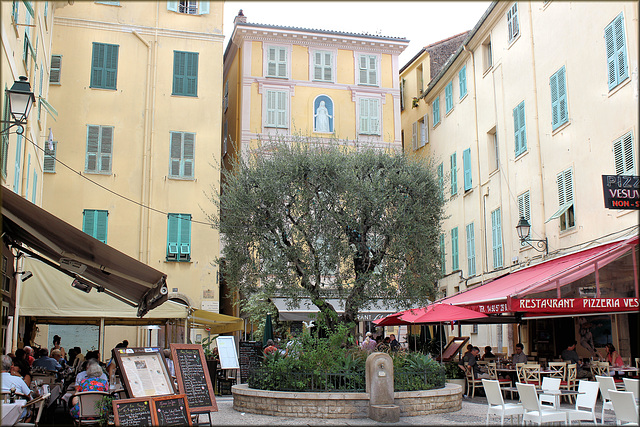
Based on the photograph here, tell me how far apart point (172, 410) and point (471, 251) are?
1519 centimetres

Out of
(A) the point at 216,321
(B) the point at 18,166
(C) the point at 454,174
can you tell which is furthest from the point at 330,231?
(C) the point at 454,174

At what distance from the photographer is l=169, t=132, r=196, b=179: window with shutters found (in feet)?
70.3

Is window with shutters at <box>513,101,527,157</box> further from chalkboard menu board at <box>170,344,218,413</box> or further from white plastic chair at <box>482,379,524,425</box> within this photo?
chalkboard menu board at <box>170,344,218,413</box>

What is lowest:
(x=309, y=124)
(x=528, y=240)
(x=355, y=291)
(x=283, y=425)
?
(x=283, y=425)

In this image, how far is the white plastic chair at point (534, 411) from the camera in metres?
7.92

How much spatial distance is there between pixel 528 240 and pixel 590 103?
3858 millimetres

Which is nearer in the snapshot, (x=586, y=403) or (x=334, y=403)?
(x=586, y=403)

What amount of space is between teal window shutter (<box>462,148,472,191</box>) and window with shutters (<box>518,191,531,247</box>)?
384cm

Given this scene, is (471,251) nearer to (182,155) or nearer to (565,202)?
(565,202)

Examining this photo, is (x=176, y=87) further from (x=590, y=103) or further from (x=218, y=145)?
(x=590, y=103)

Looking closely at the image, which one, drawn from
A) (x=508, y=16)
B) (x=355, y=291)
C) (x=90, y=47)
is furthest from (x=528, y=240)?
(x=90, y=47)

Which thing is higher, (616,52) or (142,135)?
(142,135)

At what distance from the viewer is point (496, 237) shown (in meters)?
19.3

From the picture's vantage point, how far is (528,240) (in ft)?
52.7
